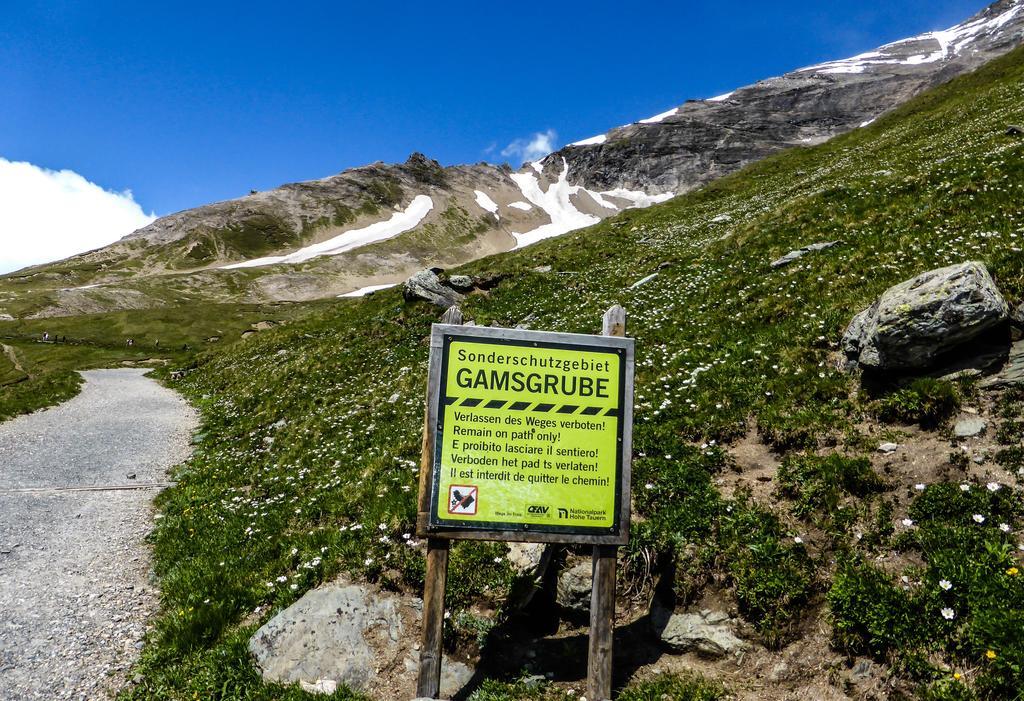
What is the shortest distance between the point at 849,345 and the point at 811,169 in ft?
155

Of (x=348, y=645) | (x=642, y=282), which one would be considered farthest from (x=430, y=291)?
(x=348, y=645)

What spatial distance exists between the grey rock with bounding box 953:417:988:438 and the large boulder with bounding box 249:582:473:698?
8.95m

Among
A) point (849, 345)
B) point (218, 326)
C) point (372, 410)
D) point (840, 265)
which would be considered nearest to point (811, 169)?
point (840, 265)

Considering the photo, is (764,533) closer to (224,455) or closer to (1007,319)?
(1007,319)

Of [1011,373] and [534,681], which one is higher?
[1011,373]

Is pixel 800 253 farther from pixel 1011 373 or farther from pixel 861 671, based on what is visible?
pixel 861 671

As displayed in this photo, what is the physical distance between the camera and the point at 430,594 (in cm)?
691

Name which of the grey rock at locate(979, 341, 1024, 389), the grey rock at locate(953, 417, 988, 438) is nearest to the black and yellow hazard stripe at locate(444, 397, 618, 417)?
the grey rock at locate(953, 417, 988, 438)

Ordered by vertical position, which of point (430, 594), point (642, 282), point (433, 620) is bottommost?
point (433, 620)

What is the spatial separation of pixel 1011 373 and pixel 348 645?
12.3 m

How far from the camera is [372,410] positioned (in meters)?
18.4

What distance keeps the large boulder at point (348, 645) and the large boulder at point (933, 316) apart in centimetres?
969

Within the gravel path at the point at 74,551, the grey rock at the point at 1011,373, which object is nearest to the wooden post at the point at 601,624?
the gravel path at the point at 74,551

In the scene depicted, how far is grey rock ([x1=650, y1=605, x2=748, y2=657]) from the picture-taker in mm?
7191
